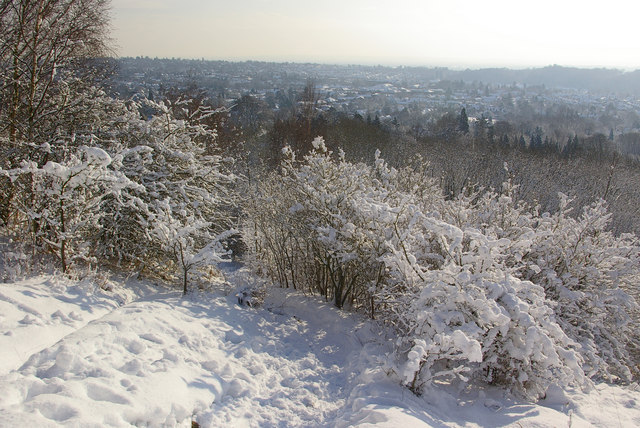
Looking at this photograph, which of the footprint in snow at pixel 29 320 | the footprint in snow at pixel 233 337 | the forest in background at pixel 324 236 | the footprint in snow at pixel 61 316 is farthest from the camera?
the footprint in snow at pixel 233 337

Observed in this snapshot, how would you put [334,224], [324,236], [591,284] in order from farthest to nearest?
[334,224] < [324,236] < [591,284]

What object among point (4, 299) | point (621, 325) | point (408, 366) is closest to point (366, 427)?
point (408, 366)

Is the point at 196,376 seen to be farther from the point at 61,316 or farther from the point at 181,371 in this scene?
the point at 61,316

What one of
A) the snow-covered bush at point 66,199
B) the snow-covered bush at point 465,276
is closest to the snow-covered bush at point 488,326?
the snow-covered bush at point 465,276

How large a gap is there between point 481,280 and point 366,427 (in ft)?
8.13

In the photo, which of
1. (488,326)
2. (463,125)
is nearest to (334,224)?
(488,326)

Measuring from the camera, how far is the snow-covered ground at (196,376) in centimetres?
345

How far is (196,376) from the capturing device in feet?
14.7

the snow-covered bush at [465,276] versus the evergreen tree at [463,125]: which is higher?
the evergreen tree at [463,125]

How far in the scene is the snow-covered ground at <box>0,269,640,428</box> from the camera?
11.3ft

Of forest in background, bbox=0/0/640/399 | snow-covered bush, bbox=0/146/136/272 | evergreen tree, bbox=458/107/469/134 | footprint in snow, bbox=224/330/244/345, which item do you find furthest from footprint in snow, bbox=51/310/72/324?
evergreen tree, bbox=458/107/469/134

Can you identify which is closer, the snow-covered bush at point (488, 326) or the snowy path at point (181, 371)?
the snowy path at point (181, 371)

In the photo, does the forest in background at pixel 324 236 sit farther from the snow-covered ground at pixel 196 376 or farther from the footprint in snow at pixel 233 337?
the footprint in snow at pixel 233 337

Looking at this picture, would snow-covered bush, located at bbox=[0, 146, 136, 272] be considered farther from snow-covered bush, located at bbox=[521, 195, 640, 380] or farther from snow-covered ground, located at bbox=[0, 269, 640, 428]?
snow-covered bush, located at bbox=[521, 195, 640, 380]
